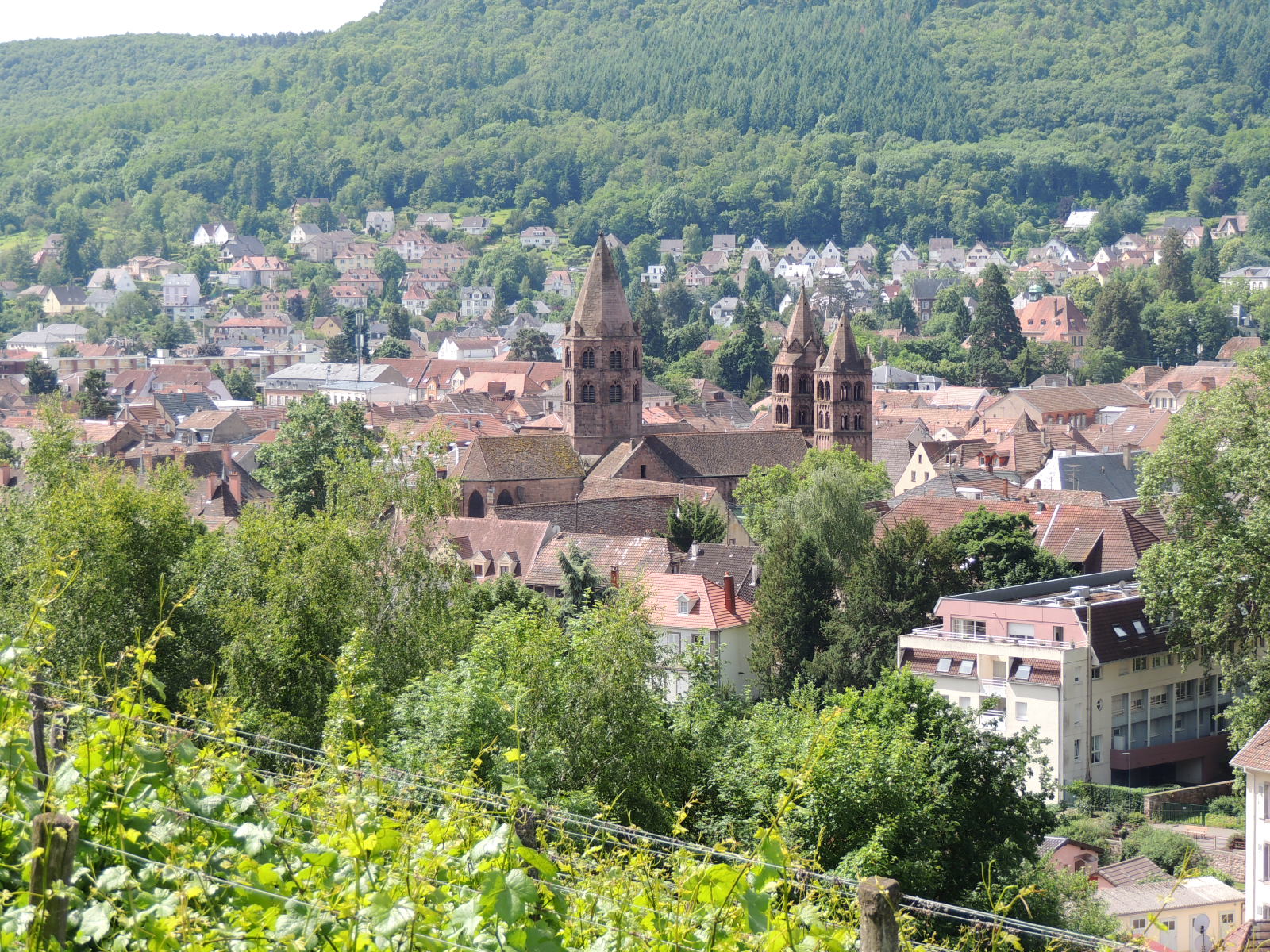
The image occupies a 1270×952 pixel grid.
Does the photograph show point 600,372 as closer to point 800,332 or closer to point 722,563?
point 800,332

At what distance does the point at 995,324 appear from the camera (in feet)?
378

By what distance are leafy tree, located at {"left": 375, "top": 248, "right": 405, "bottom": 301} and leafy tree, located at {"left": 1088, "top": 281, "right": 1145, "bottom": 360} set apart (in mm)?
78445

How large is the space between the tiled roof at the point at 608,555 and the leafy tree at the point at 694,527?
391 cm

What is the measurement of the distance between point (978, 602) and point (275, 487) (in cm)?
2780

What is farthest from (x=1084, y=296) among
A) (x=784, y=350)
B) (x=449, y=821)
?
(x=449, y=821)

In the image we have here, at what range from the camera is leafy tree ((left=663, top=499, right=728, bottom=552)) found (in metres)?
51.0

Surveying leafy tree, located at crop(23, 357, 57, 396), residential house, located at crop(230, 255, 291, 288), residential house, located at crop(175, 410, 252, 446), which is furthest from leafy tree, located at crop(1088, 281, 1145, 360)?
residential house, located at crop(230, 255, 291, 288)

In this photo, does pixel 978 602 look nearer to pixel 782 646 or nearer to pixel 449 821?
pixel 782 646

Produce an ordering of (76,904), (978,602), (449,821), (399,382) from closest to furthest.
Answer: (76,904) < (449,821) < (978,602) < (399,382)

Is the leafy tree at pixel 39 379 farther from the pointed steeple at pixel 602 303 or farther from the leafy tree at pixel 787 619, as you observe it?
the leafy tree at pixel 787 619

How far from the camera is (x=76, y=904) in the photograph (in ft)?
21.8

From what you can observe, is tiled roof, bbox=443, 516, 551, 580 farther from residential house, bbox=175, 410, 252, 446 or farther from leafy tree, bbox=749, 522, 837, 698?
residential house, bbox=175, 410, 252, 446

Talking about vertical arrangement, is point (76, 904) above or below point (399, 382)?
above

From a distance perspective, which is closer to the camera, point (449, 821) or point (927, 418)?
point (449, 821)
